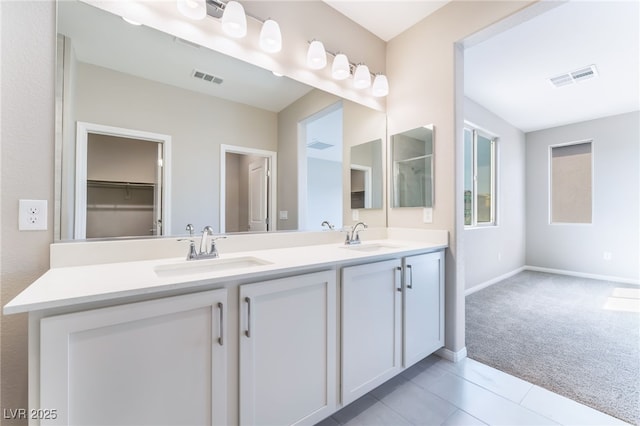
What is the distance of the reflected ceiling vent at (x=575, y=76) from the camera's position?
2.88 metres

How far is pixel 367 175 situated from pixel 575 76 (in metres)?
2.79

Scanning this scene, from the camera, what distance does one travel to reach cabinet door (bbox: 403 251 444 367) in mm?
1736

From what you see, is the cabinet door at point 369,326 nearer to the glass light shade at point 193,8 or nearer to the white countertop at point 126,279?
the white countertop at point 126,279

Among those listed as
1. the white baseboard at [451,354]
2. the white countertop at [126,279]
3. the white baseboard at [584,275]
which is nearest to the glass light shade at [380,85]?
the white countertop at [126,279]

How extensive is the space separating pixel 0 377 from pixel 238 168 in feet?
4.35

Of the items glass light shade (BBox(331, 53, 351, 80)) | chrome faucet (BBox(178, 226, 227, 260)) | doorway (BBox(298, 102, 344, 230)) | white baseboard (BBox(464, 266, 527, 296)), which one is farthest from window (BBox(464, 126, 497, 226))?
chrome faucet (BBox(178, 226, 227, 260))

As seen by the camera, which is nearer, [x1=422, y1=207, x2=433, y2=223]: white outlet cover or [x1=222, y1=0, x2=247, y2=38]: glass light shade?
[x1=222, y1=0, x2=247, y2=38]: glass light shade

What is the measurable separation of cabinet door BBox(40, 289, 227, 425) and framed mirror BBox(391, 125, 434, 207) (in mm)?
1799

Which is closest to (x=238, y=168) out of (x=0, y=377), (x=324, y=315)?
(x=324, y=315)

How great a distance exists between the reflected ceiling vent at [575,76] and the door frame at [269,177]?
3495mm

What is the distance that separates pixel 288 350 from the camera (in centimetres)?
119

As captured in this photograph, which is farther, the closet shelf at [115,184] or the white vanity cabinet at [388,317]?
the white vanity cabinet at [388,317]

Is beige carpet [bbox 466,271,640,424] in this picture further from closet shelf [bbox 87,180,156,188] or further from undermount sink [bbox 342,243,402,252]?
closet shelf [bbox 87,180,156,188]

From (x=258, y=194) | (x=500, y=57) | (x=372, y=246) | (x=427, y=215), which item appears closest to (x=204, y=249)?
(x=258, y=194)
